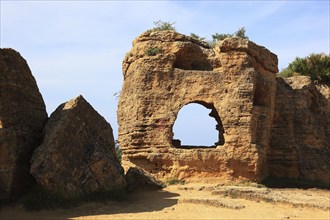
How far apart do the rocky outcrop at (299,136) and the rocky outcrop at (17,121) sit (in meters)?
9.51

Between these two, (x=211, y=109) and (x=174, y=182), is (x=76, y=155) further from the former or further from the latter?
(x=211, y=109)

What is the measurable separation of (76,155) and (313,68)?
13717 millimetres

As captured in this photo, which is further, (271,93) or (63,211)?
(271,93)

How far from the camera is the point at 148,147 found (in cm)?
1444

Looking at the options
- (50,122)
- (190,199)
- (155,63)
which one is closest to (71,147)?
(50,122)

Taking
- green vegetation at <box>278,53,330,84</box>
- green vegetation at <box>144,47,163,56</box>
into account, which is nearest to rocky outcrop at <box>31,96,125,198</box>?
green vegetation at <box>144,47,163,56</box>

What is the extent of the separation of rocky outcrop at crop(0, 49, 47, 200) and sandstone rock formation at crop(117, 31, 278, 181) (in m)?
4.37

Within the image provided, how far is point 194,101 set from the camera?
1495cm

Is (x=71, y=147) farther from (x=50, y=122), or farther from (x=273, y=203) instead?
(x=273, y=203)

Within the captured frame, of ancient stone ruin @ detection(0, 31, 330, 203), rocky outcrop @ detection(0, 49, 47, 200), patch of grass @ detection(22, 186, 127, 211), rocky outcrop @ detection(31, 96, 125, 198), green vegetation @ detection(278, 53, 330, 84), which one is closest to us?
patch of grass @ detection(22, 186, 127, 211)

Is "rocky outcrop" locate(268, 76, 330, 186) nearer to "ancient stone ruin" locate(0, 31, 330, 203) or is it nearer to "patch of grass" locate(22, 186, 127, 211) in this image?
"ancient stone ruin" locate(0, 31, 330, 203)

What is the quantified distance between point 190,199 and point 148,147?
445 cm

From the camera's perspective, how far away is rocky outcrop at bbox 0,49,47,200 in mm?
9492

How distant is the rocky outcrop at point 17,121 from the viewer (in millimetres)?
9492
